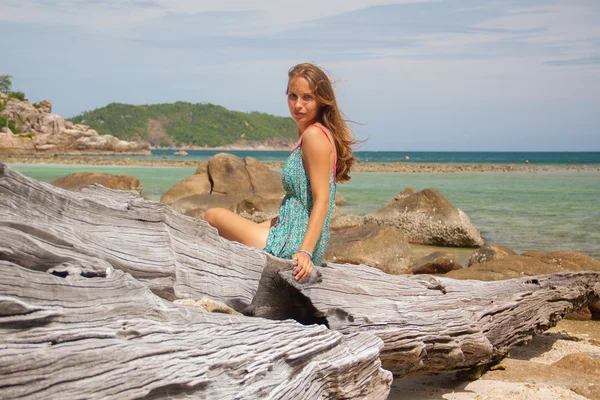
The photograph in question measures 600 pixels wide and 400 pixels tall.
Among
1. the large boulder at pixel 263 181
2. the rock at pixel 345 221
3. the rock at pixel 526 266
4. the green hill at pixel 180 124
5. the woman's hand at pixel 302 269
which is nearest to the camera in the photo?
the woman's hand at pixel 302 269

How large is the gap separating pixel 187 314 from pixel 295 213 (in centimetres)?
148

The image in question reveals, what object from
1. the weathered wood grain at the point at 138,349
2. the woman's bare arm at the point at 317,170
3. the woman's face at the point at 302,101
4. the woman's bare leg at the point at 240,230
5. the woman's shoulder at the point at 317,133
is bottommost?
the weathered wood grain at the point at 138,349

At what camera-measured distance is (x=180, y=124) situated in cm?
15638

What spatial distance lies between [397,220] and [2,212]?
11024 mm

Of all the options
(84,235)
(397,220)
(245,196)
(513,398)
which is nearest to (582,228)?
(397,220)

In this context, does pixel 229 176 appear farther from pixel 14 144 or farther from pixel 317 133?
pixel 14 144

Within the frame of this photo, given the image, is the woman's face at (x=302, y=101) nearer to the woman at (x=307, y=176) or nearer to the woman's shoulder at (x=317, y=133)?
the woman at (x=307, y=176)

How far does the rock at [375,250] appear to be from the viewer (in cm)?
958

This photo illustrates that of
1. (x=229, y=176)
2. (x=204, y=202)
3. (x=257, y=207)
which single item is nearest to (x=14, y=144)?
(x=229, y=176)

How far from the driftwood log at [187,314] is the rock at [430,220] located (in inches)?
301

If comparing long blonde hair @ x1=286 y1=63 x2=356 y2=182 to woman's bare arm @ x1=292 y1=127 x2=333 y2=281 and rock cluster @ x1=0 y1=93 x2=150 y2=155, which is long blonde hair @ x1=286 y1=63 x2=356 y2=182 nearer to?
woman's bare arm @ x1=292 y1=127 x2=333 y2=281

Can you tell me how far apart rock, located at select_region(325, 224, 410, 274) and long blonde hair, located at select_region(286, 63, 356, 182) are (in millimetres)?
5287

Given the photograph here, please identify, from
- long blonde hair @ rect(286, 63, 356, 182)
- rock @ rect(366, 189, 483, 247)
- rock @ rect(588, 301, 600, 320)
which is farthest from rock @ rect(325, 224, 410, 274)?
long blonde hair @ rect(286, 63, 356, 182)

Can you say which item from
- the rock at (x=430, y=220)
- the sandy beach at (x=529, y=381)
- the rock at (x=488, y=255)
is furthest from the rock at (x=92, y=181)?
the sandy beach at (x=529, y=381)
